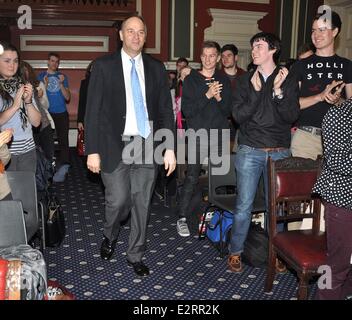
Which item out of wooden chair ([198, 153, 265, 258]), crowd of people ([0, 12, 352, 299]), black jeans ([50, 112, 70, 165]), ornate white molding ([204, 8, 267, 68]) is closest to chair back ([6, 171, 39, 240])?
crowd of people ([0, 12, 352, 299])

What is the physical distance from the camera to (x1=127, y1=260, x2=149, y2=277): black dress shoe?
10.4ft

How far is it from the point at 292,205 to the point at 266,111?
65 cm

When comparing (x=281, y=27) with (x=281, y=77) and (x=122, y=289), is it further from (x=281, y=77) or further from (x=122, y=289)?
(x=122, y=289)

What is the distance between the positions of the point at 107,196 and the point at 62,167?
124 inches

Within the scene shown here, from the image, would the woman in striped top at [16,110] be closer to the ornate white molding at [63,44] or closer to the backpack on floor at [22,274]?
the backpack on floor at [22,274]

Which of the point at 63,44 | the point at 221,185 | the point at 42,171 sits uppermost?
the point at 63,44

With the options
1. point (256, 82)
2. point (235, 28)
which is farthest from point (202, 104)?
point (235, 28)

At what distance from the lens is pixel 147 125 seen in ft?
9.78

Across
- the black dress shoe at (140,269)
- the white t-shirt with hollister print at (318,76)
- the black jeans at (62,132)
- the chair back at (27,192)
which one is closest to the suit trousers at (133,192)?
the black dress shoe at (140,269)

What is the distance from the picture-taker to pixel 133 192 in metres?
3.08

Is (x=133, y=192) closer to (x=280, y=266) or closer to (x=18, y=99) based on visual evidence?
(x=18, y=99)

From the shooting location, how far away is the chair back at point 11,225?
2359 millimetres

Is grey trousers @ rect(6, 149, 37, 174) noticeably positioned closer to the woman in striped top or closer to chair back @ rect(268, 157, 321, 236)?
the woman in striped top
